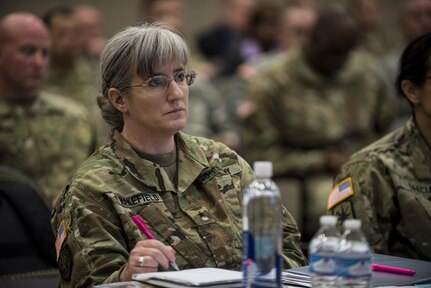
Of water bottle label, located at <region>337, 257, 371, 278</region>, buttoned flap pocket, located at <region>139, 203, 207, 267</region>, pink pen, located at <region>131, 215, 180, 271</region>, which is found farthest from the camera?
buttoned flap pocket, located at <region>139, 203, 207, 267</region>

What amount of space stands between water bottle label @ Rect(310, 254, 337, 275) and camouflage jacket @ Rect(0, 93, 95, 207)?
9.80ft

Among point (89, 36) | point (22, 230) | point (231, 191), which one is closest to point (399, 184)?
point (231, 191)

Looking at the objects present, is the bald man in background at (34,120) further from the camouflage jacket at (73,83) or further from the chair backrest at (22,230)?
the camouflage jacket at (73,83)

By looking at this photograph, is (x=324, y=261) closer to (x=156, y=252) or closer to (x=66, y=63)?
(x=156, y=252)

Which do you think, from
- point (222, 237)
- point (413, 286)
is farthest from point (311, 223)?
point (413, 286)

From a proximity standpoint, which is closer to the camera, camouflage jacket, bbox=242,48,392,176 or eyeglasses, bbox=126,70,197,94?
eyeglasses, bbox=126,70,197,94

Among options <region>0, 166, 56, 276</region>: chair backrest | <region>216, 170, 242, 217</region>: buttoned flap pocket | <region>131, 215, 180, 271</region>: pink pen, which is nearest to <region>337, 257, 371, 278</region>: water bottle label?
<region>131, 215, 180, 271</region>: pink pen

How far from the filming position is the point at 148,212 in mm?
2941

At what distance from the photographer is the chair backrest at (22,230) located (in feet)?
12.0

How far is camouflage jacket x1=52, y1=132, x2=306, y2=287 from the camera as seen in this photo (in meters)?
2.83

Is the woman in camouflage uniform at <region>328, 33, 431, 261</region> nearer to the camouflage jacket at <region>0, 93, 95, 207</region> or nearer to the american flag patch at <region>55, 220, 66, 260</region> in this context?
the american flag patch at <region>55, 220, 66, 260</region>

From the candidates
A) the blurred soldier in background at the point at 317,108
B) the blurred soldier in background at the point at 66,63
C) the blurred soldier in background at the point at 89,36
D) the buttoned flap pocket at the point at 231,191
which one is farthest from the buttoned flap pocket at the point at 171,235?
the blurred soldier in background at the point at 89,36

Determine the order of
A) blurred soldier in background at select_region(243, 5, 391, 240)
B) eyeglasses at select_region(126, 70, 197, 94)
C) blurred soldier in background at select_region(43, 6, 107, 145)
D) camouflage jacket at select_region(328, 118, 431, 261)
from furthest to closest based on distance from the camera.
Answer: blurred soldier in background at select_region(43, 6, 107, 145), blurred soldier in background at select_region(243, 5, 391, 240), camouflage jacket at select_region(328, 118, 431, 261), eyeglasses at select_region(126, 70, 197, 94)

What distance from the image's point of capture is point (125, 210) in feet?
9.50
